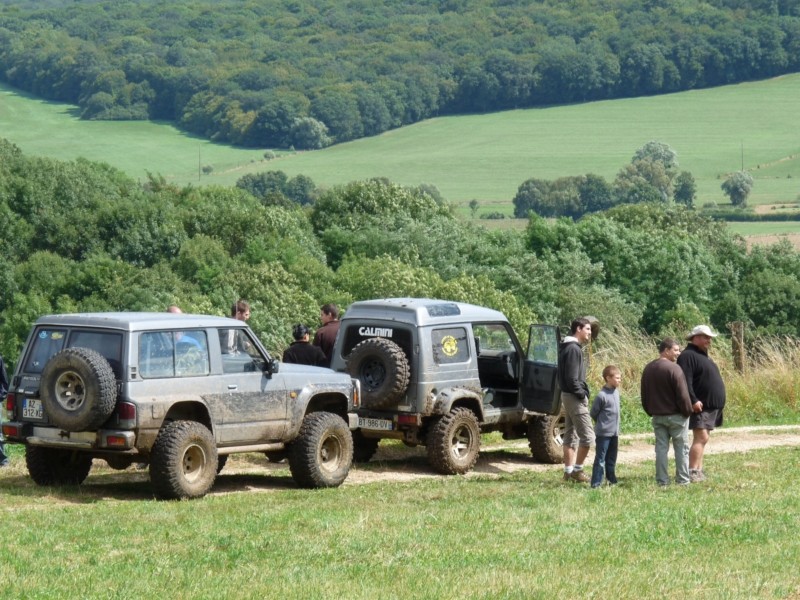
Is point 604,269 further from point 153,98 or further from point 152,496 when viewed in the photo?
point 153,98

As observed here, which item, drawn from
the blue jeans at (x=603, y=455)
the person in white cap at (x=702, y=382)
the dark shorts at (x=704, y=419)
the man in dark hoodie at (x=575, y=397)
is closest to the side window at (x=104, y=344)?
the man in dark hoodie at (x=575, y=397)

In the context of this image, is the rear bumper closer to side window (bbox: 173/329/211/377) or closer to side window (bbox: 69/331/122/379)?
side window (bbox: 69/331/122/379)

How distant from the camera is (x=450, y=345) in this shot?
16906 mm

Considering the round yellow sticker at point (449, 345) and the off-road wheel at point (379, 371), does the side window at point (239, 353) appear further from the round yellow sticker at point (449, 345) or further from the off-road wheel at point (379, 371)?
the round yellow sticker at point (449, 345)

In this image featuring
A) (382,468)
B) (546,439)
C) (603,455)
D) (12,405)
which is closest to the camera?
(12,405)

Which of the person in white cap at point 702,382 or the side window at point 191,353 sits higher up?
the side window at point 191,353

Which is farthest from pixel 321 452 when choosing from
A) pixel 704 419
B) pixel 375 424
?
pixel 704 419

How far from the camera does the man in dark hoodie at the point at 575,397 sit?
50.9 ft

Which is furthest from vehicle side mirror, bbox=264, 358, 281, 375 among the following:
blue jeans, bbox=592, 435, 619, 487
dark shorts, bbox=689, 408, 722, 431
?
dark shorts, bbox=689, 408, 722, 431

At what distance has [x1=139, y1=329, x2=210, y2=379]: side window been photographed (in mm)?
13875

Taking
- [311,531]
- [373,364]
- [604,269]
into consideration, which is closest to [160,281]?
[604,269]

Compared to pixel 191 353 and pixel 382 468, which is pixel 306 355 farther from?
pixel 191 353

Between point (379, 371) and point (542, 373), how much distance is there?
197cm

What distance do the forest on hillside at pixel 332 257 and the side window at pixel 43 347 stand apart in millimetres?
53062
